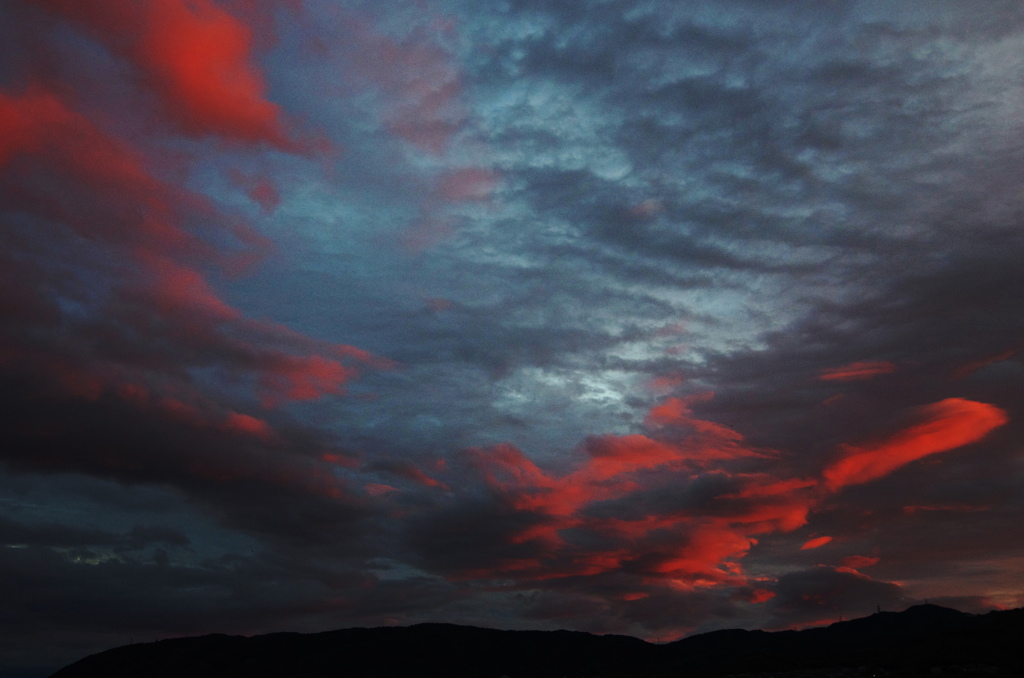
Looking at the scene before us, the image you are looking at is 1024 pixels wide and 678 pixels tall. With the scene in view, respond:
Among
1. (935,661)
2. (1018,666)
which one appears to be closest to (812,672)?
(935,661)

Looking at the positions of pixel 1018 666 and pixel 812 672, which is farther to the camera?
pixel 812 672

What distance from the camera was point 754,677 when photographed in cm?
19938

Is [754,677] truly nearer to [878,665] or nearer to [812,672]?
[812,672]

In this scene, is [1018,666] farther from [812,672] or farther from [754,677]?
[754,677]

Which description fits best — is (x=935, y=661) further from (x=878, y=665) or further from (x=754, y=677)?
(x=754, y=677)

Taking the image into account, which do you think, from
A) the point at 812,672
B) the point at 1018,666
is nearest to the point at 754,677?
the point at 812,672

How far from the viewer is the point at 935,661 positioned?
181125 millimetres

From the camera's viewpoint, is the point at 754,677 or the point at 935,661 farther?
the point at 754,677

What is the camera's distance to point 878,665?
7461 inches

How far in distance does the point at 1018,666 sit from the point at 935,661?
16580mm

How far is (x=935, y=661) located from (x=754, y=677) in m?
42.5

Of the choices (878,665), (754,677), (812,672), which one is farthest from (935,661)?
(754,677)

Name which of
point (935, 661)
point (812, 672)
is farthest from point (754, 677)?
Answer: point (935, 661)

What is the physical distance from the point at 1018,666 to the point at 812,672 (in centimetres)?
4405
